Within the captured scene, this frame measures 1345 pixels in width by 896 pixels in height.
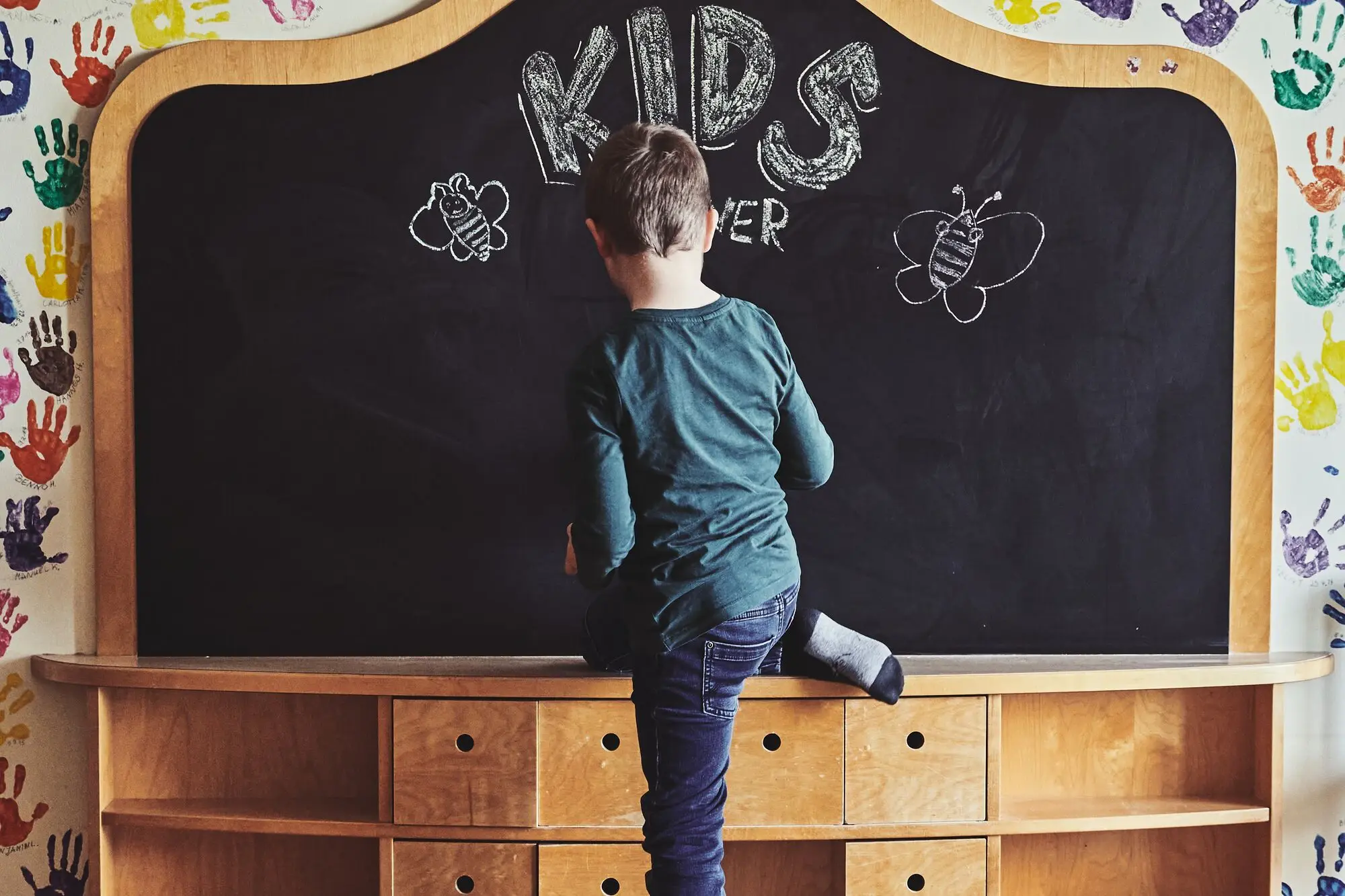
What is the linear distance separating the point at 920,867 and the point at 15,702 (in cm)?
165

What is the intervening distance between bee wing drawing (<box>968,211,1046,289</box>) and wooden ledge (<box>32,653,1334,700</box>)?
0.70 meters

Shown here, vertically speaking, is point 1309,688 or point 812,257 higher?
point 812,257

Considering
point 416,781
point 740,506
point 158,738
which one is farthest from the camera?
point 158,738

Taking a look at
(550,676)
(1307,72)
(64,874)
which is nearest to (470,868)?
(550,676)

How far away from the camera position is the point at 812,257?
1.93m

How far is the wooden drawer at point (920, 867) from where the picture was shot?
68.4 inches

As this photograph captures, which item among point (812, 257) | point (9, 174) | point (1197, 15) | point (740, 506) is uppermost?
point (1197, 15)

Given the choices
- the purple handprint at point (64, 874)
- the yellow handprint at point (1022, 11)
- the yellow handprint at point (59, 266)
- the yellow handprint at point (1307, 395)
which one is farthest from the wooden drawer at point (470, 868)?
the yellow handprint at point (1022, 11)

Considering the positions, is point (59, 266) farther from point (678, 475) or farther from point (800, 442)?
point (800, 442)

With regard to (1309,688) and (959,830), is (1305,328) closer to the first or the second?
(1309,688)

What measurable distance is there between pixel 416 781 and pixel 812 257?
1.14 m

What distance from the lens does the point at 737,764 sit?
1.72 metres

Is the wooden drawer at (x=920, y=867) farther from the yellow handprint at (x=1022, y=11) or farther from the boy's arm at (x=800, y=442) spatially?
the yellow handprint at (x=1022, y=11)

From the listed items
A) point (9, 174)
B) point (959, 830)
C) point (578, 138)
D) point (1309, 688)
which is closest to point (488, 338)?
point (578, 138)
